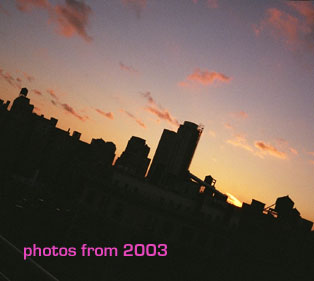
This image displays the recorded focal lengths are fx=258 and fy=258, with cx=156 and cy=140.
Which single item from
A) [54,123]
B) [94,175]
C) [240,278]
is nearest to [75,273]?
[94,175]

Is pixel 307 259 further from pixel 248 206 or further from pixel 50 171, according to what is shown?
pixel 50 171

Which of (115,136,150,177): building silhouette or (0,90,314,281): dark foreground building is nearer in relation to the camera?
(0,90,314,281): dark foreground building

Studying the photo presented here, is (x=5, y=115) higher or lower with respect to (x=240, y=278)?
higher

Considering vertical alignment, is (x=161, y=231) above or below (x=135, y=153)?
below

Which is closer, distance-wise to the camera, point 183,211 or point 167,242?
point 167,242

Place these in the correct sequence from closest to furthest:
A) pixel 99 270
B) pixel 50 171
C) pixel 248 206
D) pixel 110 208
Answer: pixel 99 270 → pixel 110 208 → pixel 248 206 → pixel 50 171

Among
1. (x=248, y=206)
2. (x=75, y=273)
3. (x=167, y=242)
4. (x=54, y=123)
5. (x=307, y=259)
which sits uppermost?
(x=54, y=123)

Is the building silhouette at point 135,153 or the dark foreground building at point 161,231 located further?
the building silhouette at point 135,153

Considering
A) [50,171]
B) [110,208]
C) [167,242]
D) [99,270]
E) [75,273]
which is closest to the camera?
[75,273]

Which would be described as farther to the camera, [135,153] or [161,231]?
[135,153]

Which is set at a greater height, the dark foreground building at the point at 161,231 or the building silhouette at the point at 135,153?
the building silhouette at the point at 135,153

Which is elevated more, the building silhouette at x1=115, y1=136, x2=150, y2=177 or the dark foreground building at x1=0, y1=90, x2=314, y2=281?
the building silhouette at x1=115, y1=136, x2=150, y2=177
